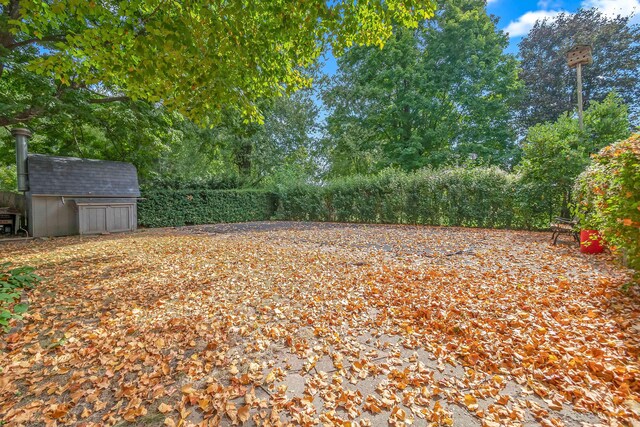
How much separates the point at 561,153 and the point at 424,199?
16.3ft

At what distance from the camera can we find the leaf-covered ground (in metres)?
2.00

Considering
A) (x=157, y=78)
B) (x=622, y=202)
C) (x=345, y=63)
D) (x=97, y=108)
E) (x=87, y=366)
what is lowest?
(x=87, y=366)

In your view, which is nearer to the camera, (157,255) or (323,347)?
(323,347)

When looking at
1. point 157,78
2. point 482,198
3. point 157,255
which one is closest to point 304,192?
point 482,198

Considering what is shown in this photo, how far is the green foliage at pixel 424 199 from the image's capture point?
1086 centimetres

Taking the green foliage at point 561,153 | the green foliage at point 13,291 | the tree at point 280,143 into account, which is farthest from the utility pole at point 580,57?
the tree at point 280,143

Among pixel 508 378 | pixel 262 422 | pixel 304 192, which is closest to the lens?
pixel 262 422

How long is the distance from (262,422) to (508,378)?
200 centimetres

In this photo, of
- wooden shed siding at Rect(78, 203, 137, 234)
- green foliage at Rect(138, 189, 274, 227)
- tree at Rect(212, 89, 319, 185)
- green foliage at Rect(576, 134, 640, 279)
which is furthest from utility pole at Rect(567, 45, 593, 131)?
wooden shed siding at Rect(78, 203, 137, 234)

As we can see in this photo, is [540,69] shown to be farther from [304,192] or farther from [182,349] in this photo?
[182,349]

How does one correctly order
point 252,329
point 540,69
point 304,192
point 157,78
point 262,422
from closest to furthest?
point 262,422, point 252,329, point 157,78, point 304,192, point 540,69

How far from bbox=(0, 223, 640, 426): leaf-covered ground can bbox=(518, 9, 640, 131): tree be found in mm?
21419

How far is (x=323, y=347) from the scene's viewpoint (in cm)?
279

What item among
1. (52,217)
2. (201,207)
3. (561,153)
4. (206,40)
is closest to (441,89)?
(561,153)
